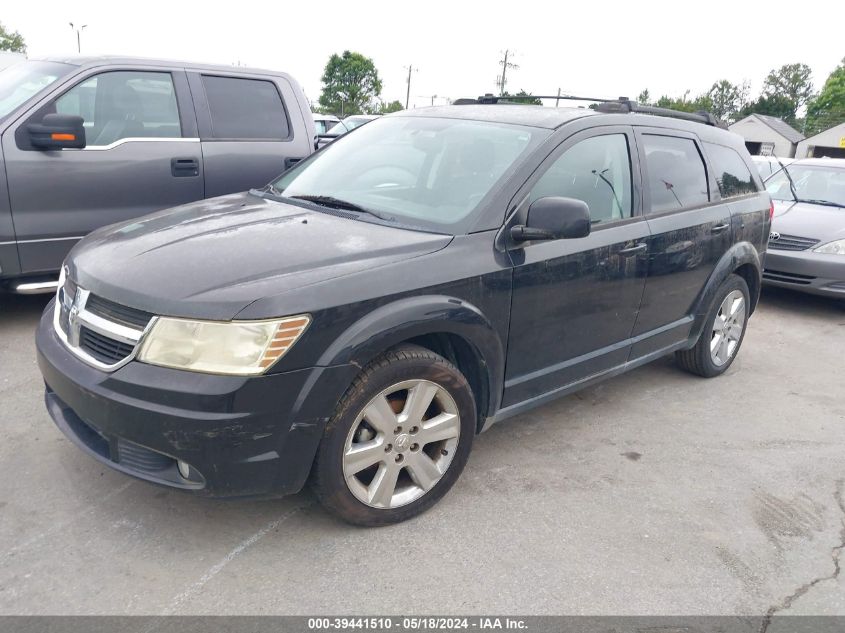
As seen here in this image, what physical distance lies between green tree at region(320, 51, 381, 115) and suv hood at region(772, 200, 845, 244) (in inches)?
2174

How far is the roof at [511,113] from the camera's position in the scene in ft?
11.9

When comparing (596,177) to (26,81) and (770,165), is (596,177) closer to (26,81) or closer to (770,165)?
(26,81)

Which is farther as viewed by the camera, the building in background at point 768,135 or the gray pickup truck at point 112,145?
the building in background at point 768,135

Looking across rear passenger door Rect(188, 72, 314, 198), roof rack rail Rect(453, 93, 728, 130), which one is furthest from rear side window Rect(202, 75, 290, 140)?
roof rack rail Rect(453, 93, 728, 130)

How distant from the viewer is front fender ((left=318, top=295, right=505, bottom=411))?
256 centimetres

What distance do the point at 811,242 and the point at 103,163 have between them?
254 inches

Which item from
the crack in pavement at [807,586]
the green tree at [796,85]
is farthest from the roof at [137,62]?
the green tree at [796,85]

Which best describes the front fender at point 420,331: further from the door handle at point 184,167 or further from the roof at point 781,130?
the roof at point 781,130

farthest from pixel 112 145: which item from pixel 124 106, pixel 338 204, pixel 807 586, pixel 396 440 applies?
pixel 807 586

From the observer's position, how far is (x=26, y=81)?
5012 millimetres

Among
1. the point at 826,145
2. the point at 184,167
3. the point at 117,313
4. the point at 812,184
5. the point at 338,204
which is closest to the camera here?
the point at 117,313

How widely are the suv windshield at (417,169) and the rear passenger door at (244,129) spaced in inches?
64.6
